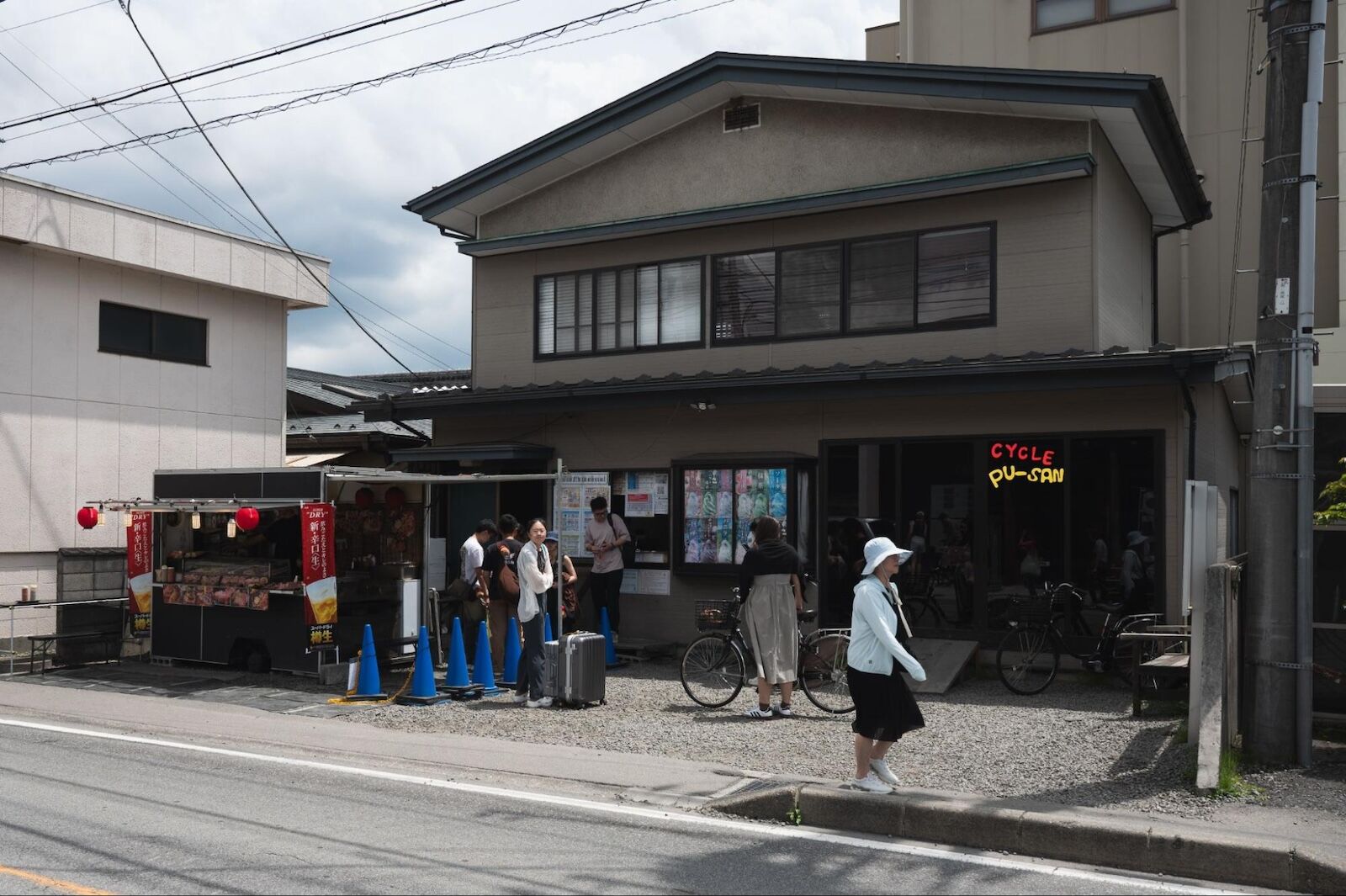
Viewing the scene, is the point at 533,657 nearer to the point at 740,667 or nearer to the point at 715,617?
the point at 715,617

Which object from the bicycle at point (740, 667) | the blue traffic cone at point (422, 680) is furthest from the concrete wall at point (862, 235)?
the blue traffic cone at point (422, 680)

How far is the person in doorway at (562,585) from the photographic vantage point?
1408 centimetres

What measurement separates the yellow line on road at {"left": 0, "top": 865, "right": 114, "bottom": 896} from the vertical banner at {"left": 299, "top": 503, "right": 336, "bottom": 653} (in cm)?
730

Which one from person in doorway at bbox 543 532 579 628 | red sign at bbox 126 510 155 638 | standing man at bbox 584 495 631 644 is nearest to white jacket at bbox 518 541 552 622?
person in doorway at bbox 543 532 579 628

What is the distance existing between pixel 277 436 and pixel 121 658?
6.48 metres

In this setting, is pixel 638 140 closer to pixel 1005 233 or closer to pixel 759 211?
pixel 759 211

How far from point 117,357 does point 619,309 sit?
330 inches

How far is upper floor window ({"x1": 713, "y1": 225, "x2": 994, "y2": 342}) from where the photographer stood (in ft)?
49.2

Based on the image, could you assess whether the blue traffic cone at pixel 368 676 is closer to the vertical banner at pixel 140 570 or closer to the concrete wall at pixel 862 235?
the vertical banner at pixel 140 570

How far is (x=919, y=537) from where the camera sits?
14.7 m

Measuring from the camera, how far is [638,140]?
1777cm

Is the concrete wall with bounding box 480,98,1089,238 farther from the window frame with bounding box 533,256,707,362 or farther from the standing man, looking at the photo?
the standing man

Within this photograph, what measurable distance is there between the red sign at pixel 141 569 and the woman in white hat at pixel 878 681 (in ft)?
36.1

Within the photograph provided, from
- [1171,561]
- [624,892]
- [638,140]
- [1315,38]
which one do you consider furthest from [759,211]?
[624,892]
